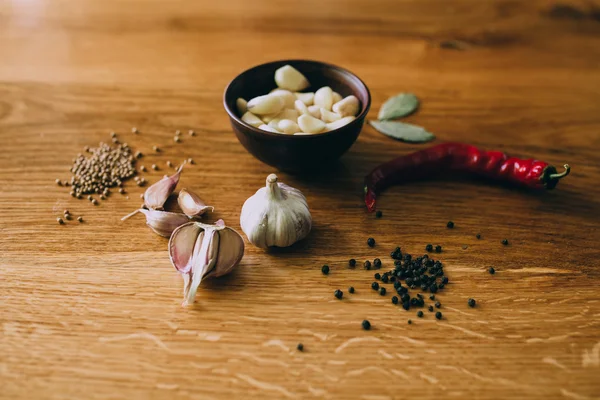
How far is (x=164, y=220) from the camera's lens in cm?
121

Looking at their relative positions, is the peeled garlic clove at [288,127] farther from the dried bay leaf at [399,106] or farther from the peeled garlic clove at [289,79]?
the dried bay leaf at [399,106]

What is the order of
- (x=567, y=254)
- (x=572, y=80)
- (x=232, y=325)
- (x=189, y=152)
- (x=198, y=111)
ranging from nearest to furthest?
(x=232, y=325) < (x=567, y=254) < (x=189, y=152) < (x=198, y=111) < (x=572, y=80)

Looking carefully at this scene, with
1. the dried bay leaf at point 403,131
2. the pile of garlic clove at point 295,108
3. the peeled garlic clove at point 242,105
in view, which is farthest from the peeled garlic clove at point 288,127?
the dried bay leaf at point 403,131

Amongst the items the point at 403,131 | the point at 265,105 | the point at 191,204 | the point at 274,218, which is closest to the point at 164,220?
the point at 191,204

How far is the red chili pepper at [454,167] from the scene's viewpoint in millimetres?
1347

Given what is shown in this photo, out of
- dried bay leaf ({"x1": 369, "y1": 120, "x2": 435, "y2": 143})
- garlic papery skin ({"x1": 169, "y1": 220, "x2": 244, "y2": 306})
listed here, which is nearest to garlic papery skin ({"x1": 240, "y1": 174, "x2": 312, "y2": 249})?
garlic papery skin ({"x1": 169, "y1": 220, "x2": 244, "y2": 306})

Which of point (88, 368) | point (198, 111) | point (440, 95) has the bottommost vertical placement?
point (88, 368)

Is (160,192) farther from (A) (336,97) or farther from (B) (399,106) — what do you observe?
(B) (399,106)

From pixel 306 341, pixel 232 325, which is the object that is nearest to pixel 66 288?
pixel 232 325

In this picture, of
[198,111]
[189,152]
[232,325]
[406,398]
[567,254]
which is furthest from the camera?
[198,111]

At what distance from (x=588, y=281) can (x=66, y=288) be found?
1008mm

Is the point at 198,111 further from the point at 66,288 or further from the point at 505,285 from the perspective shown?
the point at 505,285

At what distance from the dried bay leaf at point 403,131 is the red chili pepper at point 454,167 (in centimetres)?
8

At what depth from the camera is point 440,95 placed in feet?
5.46
